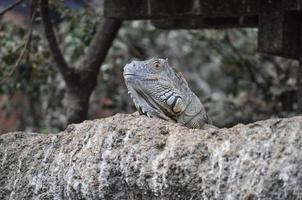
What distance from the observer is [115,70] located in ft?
32.7

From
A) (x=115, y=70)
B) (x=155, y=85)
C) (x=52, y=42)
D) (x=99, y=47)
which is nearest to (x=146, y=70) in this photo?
(x=155, y=85)

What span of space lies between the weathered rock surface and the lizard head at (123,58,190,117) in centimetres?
29

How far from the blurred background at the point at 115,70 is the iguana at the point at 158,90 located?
344 centimetres

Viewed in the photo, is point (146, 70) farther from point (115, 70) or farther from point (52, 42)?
point (115, 70)

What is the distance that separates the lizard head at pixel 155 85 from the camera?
14.1 feet

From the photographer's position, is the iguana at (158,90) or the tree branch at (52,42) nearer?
Result: the iguana at (158,90)

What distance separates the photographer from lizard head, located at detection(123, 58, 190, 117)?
4293mm

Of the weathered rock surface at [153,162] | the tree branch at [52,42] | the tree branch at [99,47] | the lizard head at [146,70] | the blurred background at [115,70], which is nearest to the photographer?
the weathered rock surface at [153,162]

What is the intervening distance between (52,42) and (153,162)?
3616mm

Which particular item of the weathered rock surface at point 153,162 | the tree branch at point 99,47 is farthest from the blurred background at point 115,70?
the weathered rock surface at point 153,162

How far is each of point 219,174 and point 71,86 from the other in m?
4.10

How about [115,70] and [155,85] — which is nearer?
[155,85]

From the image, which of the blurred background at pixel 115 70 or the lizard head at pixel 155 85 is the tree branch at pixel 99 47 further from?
the lizard head at pixel 155 85

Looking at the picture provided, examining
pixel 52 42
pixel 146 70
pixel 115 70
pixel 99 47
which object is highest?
pixel 146 70
